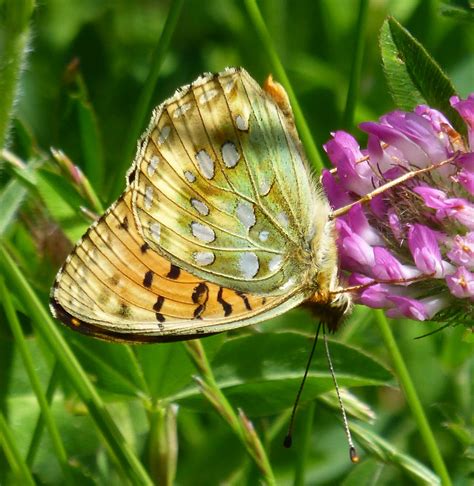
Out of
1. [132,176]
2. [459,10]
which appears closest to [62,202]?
[132,176]

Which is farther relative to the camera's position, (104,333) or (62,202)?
(62,202)

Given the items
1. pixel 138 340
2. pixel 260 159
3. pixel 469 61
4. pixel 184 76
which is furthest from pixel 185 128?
pixel 184 76

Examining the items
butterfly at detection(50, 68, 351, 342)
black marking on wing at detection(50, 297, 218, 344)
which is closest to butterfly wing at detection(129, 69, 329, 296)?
butterfly at detection(50, 68, 351, 342)

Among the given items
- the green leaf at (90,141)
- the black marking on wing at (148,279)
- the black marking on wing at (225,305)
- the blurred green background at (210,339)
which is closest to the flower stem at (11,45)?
the blurred green background at (210,339)

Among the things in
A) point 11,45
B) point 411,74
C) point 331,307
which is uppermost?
point 11,45

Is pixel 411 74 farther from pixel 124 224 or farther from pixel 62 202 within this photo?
pixel 62 202

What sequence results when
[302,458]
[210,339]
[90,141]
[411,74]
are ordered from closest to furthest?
[411,74] < [302,458] < [210,339] < [90,141]

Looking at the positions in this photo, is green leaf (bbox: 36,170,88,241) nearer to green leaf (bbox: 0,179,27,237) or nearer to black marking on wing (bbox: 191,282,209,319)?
green leaf (bbox: 0,179,27,237)

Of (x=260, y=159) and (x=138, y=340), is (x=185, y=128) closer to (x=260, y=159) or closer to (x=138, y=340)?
(x=260, y=159)
